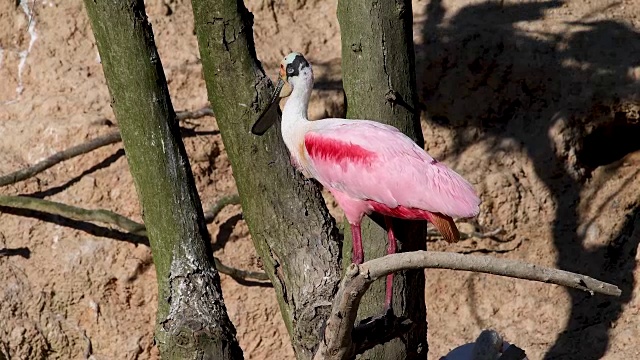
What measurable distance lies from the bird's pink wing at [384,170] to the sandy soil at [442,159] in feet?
6.15

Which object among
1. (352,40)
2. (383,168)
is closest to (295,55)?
(352,40)

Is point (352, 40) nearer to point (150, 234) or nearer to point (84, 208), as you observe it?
point (150, 234)

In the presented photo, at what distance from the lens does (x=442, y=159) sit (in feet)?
21.2

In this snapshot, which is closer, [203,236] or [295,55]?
[203,236]

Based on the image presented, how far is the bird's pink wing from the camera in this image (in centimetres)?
409

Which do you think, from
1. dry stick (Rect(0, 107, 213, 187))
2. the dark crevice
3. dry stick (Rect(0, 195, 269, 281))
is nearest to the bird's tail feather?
dry stick (Rect(0, 195, 269, 281))

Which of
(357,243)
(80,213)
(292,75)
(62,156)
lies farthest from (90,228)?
(357,243)

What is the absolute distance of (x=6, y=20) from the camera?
6453mm

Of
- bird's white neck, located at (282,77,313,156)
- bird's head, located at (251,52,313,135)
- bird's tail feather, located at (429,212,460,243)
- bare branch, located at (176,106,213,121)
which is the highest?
bird's head, located at (251,52,313,135)

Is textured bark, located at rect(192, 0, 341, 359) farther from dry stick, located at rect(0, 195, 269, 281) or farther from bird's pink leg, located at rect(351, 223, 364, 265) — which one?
dry stick, located at rect(0, 195, 269, 281)

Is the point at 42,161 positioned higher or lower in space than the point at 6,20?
lower

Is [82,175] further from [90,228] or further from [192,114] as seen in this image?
[192,114]

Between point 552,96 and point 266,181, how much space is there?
8.63 ft

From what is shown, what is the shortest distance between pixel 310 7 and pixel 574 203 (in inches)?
73.7
